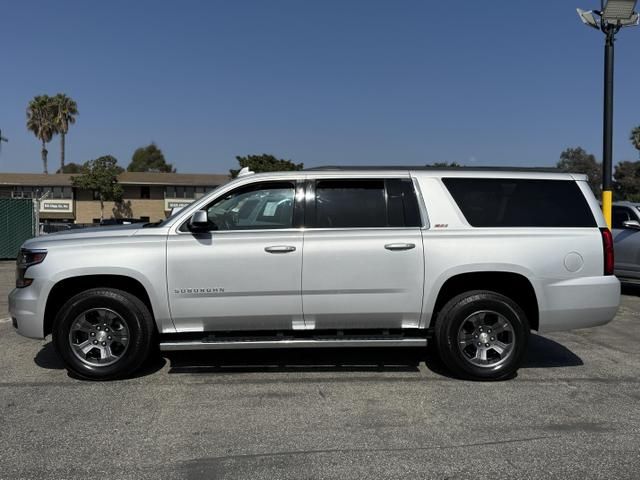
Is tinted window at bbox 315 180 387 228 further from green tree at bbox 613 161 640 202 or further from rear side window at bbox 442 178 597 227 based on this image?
green tree at bbox 613 161 640 202

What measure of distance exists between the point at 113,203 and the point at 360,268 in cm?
4361

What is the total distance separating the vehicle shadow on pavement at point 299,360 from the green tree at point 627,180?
6665cm

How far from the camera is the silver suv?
16.7 feet

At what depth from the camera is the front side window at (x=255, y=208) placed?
527 centimetres

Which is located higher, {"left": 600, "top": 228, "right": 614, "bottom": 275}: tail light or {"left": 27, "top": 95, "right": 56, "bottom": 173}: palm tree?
{"left": 27, "top": 95, "right": 56, "bottom": 173}: palm tree

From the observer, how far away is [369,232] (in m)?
5.20

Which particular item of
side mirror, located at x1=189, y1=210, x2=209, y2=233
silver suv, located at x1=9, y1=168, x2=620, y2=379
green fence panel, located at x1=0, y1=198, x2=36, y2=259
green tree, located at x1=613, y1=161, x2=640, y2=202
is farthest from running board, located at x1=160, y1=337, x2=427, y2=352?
green tree, located at x1=613, y1=161, x2=640, y2=202

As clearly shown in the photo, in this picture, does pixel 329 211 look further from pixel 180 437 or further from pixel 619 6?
pixel 619 6

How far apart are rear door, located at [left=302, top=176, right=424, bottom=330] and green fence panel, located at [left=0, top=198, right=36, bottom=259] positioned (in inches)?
613

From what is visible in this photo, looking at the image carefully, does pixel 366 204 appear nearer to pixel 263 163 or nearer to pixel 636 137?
pixel 263 163

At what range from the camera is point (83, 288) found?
5.33 m

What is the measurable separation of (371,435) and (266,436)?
29.9 inches

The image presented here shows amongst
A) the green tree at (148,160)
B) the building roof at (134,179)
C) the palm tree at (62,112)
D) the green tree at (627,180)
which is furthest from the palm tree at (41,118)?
the green tree at (627,180)

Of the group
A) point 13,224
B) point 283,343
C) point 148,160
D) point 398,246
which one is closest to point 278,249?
point 283,343
